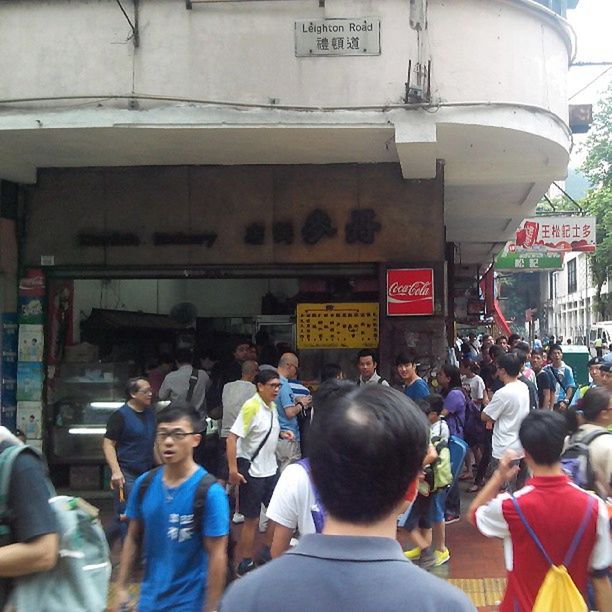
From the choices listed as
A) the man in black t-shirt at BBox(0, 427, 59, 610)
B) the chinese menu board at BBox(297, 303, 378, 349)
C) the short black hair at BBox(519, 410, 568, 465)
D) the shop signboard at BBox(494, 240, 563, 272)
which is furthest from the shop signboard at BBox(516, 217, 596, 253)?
the man in black t-shirt at BBox(0, 427, 59, 610)

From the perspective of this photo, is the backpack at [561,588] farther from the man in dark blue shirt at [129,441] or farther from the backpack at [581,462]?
the man in dark blue shirt at [129,441]

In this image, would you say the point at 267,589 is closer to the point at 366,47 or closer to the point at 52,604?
the point at 52,604

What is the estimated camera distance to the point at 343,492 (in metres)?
1.44

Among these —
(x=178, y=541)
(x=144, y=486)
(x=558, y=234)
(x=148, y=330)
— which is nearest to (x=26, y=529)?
(x=178, y=541)

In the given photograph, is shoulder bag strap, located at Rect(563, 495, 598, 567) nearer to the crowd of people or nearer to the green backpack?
the crowd of people

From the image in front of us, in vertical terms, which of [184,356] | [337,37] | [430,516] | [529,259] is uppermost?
[337,37]

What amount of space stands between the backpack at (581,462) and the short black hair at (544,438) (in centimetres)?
49

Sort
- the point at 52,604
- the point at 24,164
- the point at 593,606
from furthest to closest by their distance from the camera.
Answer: the point at 24,164, the point at 593,606, the point at 52,604

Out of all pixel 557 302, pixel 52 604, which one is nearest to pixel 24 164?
pixel 52 604

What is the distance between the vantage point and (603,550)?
2.86 m

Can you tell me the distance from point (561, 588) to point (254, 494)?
3325mm

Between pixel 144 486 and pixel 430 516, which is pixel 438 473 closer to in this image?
pixel 430 516

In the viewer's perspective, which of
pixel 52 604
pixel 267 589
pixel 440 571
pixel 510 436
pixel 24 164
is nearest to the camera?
pixel 267 589

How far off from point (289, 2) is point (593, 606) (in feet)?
18.3
